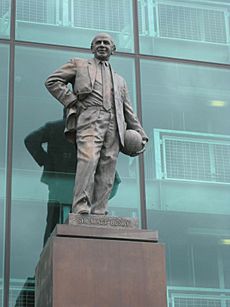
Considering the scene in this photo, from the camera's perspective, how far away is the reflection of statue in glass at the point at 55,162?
480 inches

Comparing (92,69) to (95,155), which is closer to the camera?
(95,155)

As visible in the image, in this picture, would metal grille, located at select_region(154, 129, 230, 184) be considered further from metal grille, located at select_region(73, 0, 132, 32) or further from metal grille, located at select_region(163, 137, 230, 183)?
metal grille, located at select_region(73, 0, 132, 32)

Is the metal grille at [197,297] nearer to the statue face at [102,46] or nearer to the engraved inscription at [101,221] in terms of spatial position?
the engraved inscription at [101,221]

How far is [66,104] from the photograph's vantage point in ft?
36.3

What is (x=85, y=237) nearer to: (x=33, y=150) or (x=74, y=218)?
(x=74, y=218)

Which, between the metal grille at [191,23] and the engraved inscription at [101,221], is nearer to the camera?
the engraved inscription at [101,221]

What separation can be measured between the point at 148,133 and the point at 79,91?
214 cm

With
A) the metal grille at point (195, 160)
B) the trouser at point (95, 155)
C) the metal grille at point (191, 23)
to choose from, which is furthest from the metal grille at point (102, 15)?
the trouser at point (95, 155)

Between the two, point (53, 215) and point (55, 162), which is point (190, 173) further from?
point (53, 215)

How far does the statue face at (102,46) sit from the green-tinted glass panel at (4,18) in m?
2.16

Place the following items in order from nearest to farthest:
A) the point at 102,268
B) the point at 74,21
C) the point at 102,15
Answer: the point at 102,268 < the point at 74,21 < the point at 102,15

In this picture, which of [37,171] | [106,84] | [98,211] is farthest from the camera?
[37,171]

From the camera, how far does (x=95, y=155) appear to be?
10.8 m

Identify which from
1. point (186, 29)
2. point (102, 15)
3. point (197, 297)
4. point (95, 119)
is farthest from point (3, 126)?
point (197, 297)
